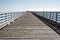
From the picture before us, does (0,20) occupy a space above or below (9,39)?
above

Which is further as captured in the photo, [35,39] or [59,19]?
[59,19]

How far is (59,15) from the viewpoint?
33.3 feet

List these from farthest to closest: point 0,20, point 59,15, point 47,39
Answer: point 59,15
point 0,20
point 47,39

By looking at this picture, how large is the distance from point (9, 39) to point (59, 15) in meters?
5.10

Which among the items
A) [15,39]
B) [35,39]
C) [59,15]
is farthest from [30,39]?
[59,15]

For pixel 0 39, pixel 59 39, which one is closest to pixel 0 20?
pixel 0 39

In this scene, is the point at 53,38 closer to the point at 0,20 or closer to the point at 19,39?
the point at 19,39

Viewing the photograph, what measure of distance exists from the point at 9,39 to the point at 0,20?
335cm

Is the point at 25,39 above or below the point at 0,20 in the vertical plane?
below

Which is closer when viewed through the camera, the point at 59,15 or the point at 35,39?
the point at 35,39

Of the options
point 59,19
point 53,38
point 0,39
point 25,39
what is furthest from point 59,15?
point 0,39

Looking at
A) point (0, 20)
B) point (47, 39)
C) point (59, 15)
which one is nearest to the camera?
point (47, 39)

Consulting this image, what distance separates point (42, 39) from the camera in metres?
6.23

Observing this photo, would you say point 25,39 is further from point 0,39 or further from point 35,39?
point 0,39
